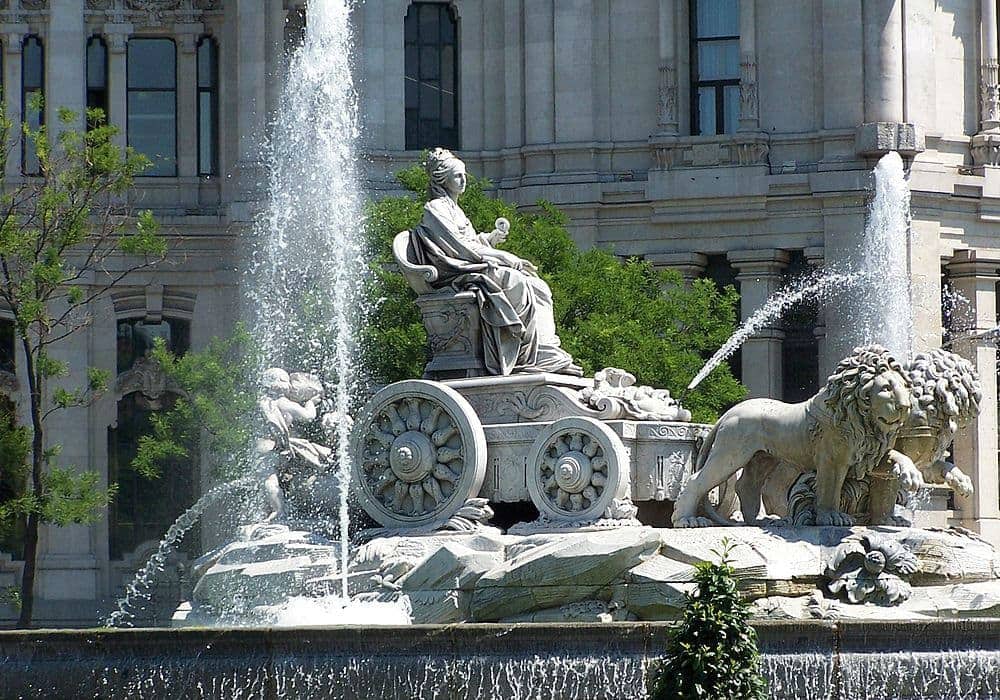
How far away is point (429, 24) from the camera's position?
187 ft

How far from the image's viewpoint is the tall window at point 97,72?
58.2 metres

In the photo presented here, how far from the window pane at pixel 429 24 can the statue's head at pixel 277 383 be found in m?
32.9

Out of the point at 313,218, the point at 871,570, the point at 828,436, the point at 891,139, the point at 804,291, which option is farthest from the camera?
the point at 804,291

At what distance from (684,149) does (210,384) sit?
1452 centimetres

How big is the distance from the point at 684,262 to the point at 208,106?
1268 cm

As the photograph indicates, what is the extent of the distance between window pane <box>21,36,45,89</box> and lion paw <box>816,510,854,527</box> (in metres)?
38.6

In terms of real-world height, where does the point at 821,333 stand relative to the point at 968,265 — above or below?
below

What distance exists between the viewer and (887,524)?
888 inches

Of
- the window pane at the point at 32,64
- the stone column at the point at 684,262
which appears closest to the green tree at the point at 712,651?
the stone column at the point at 684,262

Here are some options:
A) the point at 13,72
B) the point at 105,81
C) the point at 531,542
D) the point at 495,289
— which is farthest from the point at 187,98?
the point at 531,542

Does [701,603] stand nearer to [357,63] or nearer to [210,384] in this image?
[210,384]

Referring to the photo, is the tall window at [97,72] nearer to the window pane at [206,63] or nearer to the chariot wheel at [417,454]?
the window pane at [206,63]

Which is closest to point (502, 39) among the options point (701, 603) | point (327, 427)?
point (327, 427)

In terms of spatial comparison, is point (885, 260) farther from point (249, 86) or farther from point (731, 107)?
point (249, 86)
